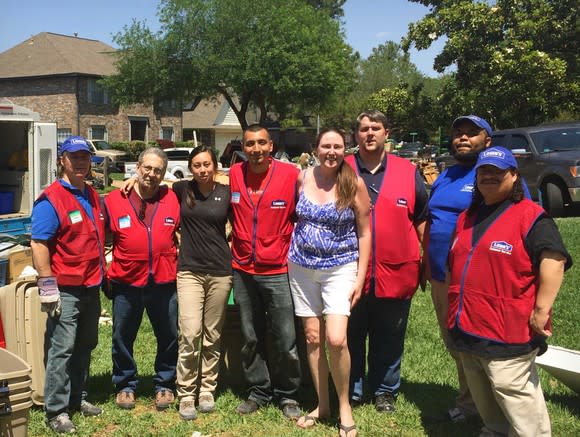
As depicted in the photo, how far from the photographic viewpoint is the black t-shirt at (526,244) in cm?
322

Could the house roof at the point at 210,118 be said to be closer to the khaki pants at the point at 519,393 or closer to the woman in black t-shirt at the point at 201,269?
the woman in black t-shirt at the point at 201,269

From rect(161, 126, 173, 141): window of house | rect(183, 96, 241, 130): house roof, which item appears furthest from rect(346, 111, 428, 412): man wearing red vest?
rect(183, 96, 241, 130): house roof

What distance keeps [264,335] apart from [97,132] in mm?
41677

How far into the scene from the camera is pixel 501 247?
3369mm

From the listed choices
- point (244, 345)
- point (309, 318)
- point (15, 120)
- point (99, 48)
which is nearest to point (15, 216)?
point (15, 120)

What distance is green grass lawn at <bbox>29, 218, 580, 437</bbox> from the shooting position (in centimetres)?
429

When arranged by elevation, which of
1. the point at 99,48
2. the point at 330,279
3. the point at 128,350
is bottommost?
the point at 128,350

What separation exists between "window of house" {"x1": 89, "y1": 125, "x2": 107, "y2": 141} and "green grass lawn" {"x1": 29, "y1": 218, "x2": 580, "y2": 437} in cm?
3949

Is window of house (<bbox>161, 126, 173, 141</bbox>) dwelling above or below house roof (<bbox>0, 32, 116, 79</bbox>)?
below

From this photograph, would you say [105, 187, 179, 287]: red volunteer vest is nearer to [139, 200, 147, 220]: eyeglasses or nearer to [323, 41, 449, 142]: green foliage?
[139, 200, 147, 220]: eyeglasses

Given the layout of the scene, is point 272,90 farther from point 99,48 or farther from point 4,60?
point 4,60

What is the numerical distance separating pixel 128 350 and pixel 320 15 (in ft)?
115

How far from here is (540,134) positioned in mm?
13812

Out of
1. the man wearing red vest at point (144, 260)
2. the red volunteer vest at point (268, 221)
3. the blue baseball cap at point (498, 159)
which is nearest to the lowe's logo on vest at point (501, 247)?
the blue baseball cap at point (498, 159)
